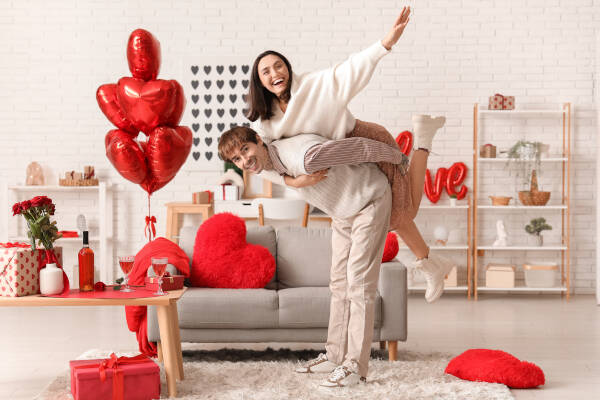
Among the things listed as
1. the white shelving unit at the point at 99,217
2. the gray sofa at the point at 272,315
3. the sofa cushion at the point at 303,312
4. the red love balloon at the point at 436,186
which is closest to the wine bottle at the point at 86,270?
the gray sofa at the point at 272,315

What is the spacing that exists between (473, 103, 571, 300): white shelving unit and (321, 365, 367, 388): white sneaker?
128 inches

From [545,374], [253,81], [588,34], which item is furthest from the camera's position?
[588,34]

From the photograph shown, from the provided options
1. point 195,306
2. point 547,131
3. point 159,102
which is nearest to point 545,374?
point 195,306

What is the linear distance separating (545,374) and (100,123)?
4.77 metres

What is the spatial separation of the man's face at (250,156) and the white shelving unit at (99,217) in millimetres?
3662

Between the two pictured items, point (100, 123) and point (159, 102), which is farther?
point (100, 123)

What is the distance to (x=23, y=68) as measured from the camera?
660cm

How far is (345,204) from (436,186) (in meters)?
3.40

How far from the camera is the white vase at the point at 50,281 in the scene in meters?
3.11

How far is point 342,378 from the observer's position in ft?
10.6

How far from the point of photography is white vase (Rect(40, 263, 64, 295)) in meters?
3.11

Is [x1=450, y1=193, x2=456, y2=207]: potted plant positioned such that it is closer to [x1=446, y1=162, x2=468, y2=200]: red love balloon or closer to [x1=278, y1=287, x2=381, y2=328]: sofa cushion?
[x1=446, y1=162, x2=468, y2=200]: red love balloon

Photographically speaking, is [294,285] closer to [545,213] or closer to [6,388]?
[6,388]

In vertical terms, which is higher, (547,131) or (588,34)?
(588,34)
